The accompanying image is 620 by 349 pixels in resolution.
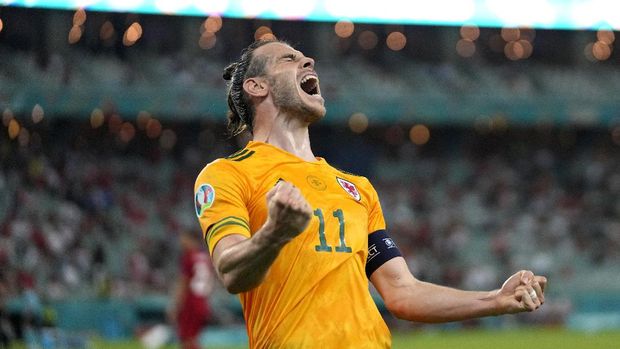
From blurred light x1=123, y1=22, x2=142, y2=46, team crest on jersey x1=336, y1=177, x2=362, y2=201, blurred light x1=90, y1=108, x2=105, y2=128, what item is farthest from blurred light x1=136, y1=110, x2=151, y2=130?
team crest on jersey x1=336, y1=177, x2=362, y2=201

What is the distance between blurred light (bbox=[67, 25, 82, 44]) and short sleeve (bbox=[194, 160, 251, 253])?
13.7 metres

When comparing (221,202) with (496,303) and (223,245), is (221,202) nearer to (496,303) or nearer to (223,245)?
(223,245)

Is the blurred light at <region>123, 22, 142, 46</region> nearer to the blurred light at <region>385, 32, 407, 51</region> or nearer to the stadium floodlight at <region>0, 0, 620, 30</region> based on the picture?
the stadium floodlight at <region>0, 0, 620, 30</region>

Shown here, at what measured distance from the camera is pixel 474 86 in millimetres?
30984

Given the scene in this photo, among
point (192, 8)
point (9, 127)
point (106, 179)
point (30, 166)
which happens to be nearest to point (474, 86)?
point (192, 8)

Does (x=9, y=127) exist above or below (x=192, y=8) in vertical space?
below

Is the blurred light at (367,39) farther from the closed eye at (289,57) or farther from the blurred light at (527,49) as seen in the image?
the closed eye at (289,57)

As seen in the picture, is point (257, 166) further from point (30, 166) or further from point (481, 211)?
point (481, 211)

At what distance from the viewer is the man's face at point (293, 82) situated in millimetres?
4254

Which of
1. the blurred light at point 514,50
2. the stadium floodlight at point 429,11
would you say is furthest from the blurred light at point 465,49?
the stadium floodlight at point 429,11

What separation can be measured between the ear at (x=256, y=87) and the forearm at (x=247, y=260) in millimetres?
1082

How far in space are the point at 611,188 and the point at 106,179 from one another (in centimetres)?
1502

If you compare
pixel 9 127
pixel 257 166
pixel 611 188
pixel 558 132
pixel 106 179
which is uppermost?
pixel 558 132

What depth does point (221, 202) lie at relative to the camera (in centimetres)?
368
